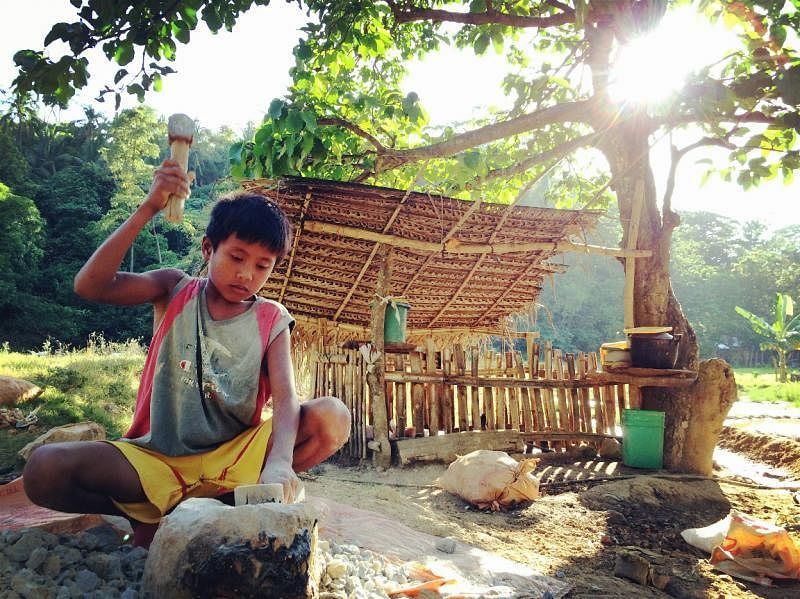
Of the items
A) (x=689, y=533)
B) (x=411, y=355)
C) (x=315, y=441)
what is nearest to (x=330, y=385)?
(x=411, y=355)

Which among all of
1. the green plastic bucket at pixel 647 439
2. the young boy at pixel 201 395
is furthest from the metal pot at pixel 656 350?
the young boy at pixel 201 395

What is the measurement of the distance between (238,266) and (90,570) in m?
1.13

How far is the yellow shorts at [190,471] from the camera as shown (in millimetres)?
1884

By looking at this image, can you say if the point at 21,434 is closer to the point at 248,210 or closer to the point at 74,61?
the point at 74,61

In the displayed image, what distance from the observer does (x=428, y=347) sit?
6816 millimetres

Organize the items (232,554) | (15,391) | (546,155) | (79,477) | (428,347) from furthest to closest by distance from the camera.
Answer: (15,391) < (428,347) < (546,155) < (79,477) < (232,554)

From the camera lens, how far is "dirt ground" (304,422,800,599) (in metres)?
3.11

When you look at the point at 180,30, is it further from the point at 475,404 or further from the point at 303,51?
the point at 475,404

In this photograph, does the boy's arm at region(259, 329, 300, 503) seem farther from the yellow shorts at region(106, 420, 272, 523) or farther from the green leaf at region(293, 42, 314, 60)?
the green leaf at region(293, 42, 314, 60)

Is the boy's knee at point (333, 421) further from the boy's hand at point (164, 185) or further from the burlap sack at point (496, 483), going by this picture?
the burlap sack at point (496, 483)

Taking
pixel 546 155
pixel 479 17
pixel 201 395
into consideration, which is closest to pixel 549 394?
pixel 546 155

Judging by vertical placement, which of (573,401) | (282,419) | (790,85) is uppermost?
(790,85)

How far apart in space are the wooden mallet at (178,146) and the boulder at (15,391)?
6899mm

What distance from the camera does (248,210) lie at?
2.01 meters
